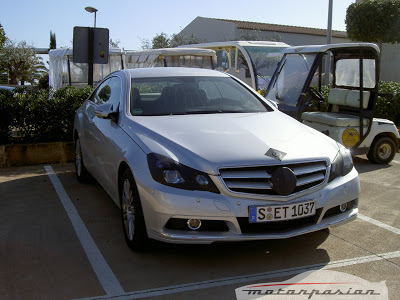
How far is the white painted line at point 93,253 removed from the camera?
12.2 feet

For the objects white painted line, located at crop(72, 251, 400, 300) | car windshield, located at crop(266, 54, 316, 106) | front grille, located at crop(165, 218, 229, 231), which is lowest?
white painted line, located at crop(72, 251, 400, 300)

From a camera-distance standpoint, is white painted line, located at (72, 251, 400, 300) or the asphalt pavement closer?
white painted line, located at (72, 251, 400, 300)

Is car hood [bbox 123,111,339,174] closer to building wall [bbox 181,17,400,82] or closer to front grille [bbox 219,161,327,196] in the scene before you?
front grille [bbox 219,161,327,196]

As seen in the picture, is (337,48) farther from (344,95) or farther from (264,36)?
(264,36)

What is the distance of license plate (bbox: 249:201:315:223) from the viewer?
3812 millimetres

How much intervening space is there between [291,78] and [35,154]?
15.3 ft

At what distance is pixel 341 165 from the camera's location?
4391mm

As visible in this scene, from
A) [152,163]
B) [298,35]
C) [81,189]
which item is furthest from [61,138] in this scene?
[298,35]

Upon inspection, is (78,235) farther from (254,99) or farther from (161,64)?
(161,64)

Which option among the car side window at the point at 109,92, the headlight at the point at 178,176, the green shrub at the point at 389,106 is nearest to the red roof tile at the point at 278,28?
the green shrub at the point at 389,106

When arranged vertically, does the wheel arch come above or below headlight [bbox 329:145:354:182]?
below

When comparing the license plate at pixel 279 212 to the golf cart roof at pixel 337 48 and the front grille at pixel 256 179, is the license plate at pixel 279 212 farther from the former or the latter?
the golf cart roof at pixel 337 48

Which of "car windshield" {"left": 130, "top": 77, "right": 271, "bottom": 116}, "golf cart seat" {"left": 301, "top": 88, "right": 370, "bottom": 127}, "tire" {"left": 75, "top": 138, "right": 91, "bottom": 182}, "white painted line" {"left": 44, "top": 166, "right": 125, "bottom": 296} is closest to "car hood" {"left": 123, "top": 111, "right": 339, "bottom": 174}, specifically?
"car windshield" {"left": 130, "top": 77, "right": 271, "bottom": 116}

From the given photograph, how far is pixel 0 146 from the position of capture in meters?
8.09
